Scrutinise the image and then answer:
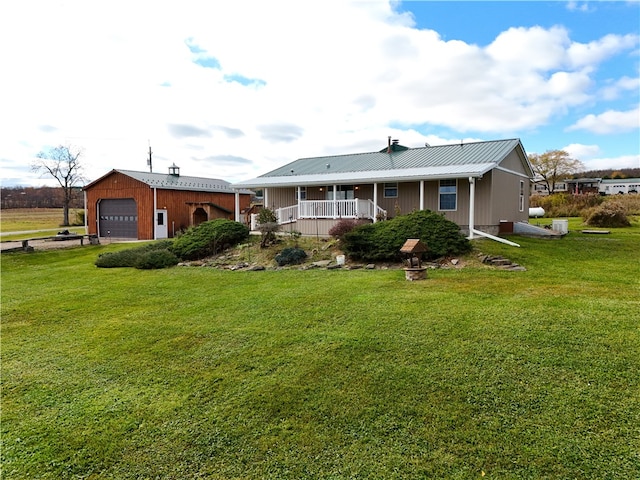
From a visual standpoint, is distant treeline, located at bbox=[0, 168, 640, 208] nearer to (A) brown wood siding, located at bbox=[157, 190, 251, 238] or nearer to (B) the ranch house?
(A) brown wood siding, located at bbox=[157, 190, 251, 238]

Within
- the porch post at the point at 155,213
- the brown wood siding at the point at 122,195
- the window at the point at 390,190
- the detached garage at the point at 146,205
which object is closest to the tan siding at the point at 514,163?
the window at the point at 390,190

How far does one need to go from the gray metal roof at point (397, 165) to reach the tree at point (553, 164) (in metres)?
33.9

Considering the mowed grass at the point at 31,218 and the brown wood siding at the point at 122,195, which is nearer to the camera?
the brown wood siding at the point at 122,195

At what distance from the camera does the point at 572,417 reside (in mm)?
3195

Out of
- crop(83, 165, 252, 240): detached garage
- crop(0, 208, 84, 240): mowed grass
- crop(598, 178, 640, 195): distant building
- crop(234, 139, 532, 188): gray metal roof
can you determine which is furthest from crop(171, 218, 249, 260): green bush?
crop(598, 178, 640, 195): distant building

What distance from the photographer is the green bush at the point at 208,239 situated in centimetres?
1409

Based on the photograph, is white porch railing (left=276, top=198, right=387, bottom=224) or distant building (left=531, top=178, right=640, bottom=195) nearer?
white porch railing (left=276, top=198, right=387, bottom=224)

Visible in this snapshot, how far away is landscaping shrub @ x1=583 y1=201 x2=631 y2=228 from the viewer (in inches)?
783

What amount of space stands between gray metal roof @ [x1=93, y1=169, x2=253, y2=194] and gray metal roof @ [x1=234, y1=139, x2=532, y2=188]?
14.5 feet

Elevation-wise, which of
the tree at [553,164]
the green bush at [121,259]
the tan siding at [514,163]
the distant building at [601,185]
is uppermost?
the tree at [553,164]

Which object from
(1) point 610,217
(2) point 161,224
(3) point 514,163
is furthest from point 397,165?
(2) point 161,224

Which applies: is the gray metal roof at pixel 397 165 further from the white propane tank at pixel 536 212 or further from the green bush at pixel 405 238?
the white propane tank at pixel 536 212

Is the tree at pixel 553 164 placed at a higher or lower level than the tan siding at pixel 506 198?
higher

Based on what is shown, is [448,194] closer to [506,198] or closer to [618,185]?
[506,198]
